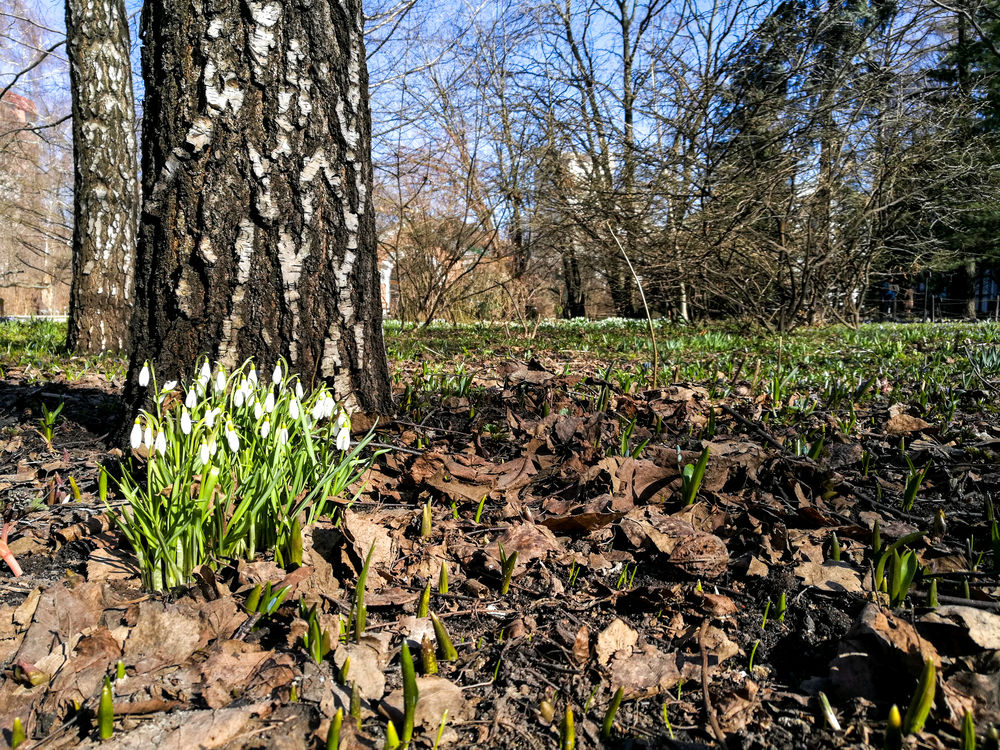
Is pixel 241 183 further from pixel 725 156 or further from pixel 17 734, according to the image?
pixel 725 156

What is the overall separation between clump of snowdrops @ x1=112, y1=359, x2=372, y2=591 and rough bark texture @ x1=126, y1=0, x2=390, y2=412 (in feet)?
Result: 1.46

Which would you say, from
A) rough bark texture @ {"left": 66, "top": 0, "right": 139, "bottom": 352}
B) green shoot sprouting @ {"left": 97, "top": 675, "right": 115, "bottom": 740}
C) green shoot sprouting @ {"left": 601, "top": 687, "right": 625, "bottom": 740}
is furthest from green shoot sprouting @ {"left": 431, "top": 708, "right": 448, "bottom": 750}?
rough bark texture @ {"left": 66, "top": 0, "right": 139, "bottom": 352}

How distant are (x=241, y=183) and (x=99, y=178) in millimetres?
5350

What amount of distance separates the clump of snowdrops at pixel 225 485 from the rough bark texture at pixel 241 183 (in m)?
0.44

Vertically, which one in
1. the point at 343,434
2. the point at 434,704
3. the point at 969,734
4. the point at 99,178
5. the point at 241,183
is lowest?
the point at 434,704

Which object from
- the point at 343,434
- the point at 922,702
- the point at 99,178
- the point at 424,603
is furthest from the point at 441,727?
the point at 99,178

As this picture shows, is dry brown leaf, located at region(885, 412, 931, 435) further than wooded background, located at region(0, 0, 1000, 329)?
No

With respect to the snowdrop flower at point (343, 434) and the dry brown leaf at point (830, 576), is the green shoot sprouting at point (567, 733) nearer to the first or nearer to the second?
the dry brown leaf at point (830, 576)

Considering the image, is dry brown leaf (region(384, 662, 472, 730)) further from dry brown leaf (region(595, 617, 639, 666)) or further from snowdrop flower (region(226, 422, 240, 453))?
snowdrop flower (region(226, 422, 240, 453))

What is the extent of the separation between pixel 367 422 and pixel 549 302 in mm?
15596

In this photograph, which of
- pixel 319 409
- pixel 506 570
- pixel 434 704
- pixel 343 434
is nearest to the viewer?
pixel 434 704

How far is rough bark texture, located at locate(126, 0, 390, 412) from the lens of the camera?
2.34 meters

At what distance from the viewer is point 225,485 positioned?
1.74m

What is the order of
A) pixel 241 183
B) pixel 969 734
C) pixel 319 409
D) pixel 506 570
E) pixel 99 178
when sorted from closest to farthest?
pixel 969 734 → pixel 506 570 → pixel 319 409 → pixel 241 183 → pixel 99 178
